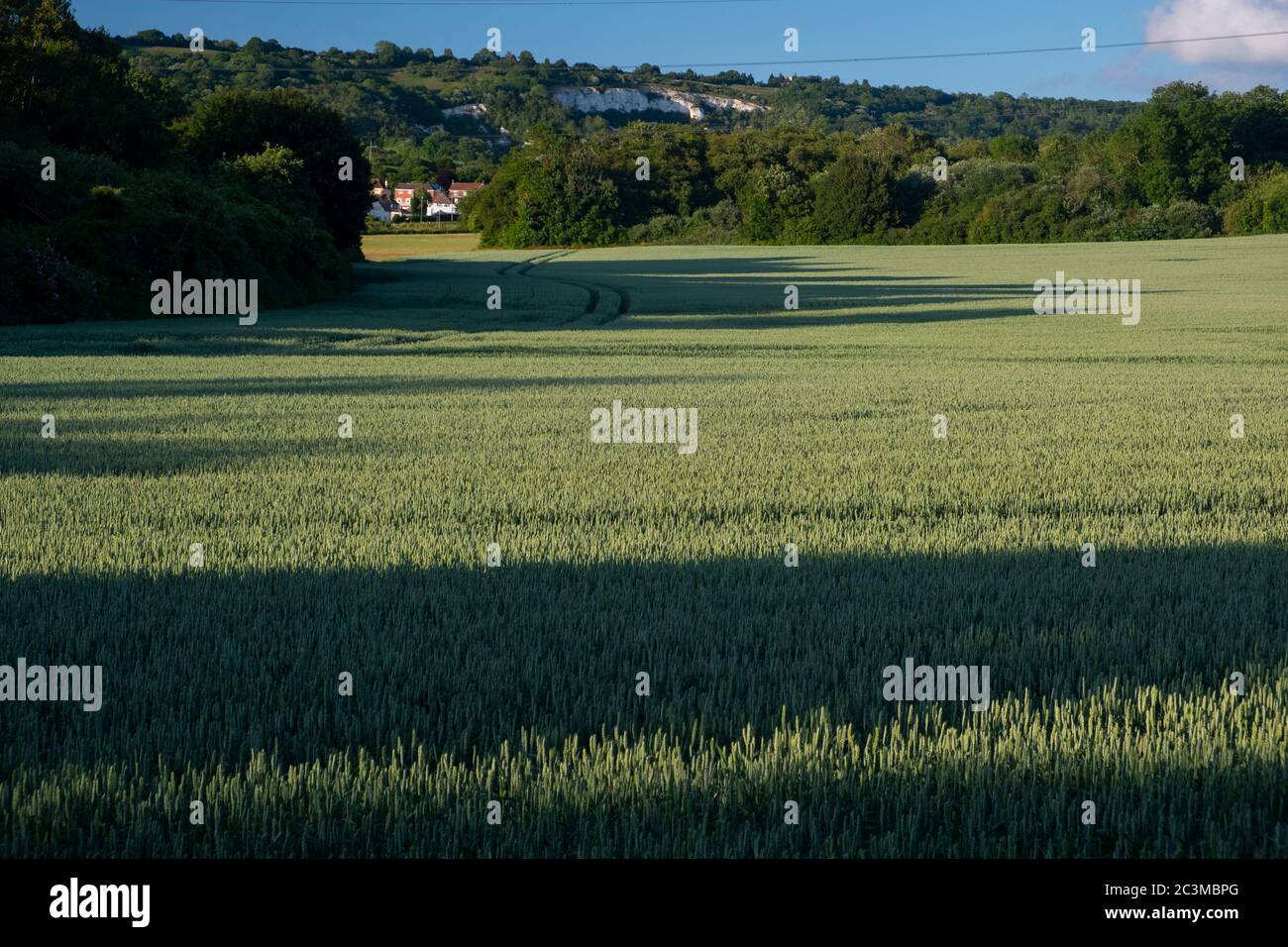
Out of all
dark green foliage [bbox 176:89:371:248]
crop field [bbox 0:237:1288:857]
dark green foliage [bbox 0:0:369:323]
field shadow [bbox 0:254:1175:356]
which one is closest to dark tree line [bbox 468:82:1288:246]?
field shadow [bbox 0:254:1175:356]

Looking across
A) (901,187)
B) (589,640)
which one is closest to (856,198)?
(901,187)

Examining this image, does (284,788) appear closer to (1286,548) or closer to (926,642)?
(926,642)

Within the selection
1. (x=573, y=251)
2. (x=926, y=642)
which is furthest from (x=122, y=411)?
(x=573, y=251)

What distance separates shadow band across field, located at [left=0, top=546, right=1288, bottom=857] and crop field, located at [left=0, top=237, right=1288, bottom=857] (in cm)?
2

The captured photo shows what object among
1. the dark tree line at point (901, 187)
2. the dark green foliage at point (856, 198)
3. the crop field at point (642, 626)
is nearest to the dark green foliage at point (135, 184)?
the crop field at point (642, 626)

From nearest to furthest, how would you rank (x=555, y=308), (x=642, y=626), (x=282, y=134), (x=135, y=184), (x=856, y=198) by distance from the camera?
(x=642, y=626), (x=135, y=184), (x=555, y=308), (x=282, y=134), (x=856, y=198)

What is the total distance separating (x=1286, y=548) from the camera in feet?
31.3

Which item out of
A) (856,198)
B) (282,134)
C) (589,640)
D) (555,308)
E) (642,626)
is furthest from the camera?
(856,198)

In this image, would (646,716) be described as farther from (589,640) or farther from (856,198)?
(856,198)

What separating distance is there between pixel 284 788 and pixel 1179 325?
38467 mm

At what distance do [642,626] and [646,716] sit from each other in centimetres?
151

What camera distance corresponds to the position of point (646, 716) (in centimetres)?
580

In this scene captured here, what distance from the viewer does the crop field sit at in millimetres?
4723

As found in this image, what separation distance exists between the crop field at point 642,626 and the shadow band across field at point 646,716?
Answer: 0.08 feet
